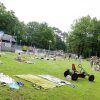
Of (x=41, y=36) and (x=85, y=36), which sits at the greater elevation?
(x=41, y=36)

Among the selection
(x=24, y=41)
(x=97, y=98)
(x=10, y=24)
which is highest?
(x=10, y=24)

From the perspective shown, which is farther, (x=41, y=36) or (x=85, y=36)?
(x=41, y=36)

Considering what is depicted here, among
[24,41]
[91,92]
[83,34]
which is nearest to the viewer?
[91,92]

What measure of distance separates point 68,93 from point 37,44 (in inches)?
2998

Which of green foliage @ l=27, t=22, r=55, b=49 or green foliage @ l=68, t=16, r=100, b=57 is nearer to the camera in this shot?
green foliage @ l=68, t=16, r=100, b=57

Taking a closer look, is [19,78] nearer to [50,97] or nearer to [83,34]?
[50,97]

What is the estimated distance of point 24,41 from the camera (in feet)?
290

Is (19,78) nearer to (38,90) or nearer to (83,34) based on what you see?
(38,90)

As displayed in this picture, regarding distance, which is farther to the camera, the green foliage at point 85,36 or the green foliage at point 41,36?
the green foliage at point 41,36

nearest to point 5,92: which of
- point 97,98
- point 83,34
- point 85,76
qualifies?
point 97,98

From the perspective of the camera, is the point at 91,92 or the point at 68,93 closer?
the point at 68,93

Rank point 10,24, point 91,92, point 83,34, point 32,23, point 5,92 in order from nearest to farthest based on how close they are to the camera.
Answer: point 5,92 → point 91,92 → point 83,34 → point 10,24 → point 32,23

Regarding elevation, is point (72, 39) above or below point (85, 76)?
above

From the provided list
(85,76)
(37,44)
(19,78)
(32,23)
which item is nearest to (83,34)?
(37,44)
